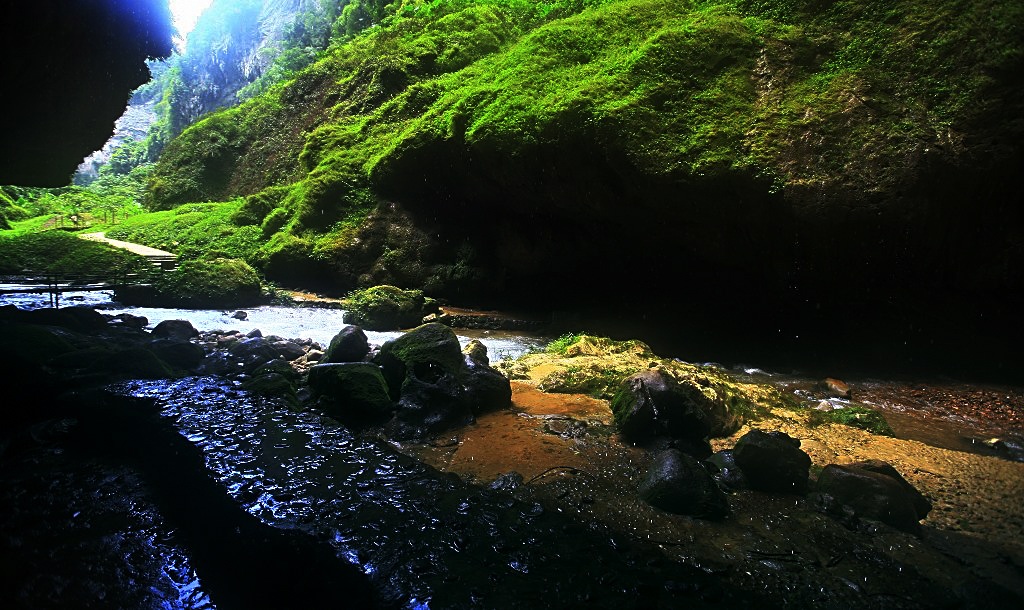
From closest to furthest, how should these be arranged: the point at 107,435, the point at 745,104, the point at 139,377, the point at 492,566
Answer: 1. the point at 492,566
2. the point at 107,435
3. the point at 139,377
4. the point at 745,104

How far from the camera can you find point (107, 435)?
423 cm

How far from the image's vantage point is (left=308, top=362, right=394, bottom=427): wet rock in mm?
4773

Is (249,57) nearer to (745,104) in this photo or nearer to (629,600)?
(745,104)

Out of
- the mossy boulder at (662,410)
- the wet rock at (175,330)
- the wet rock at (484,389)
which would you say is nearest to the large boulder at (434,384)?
the wet rock at (484,389)

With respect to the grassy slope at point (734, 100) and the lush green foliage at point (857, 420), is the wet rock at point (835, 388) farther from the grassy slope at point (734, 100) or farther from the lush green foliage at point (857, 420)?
the grassy slope at point (734, 100)

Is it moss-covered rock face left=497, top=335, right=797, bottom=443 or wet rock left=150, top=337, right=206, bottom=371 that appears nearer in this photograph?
moss-covered rock face left=497, top=335, right=797, bottom=443

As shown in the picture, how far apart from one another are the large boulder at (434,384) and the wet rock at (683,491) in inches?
76.2

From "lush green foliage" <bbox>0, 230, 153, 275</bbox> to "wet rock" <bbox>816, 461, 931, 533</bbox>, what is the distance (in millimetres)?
15382

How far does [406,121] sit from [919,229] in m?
14.5

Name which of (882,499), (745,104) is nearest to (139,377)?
(882,499)

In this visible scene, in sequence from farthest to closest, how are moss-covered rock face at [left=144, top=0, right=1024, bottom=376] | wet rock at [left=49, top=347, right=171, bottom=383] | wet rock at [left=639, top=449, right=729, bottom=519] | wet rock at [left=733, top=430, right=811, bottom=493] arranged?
moss-covered rock face at [left=144, top=0, right=1024, bottom=376], wet rock at [left=49, top=347, right=171, bottom=383], wet rock at [left=733, top=430, right=811, bottom=493], wet rock at [left=639, top=449, right=729, bottom=519]

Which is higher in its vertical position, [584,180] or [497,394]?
[584,180]

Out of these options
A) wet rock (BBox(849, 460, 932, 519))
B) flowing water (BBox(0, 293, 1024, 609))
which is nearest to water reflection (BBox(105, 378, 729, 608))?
flowing water (BBox(0, 293, 1024, 609))

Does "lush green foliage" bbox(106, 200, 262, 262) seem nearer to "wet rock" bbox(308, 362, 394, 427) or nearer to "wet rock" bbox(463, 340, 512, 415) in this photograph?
"wet rock" bbox(308, 362, 394, 427)
